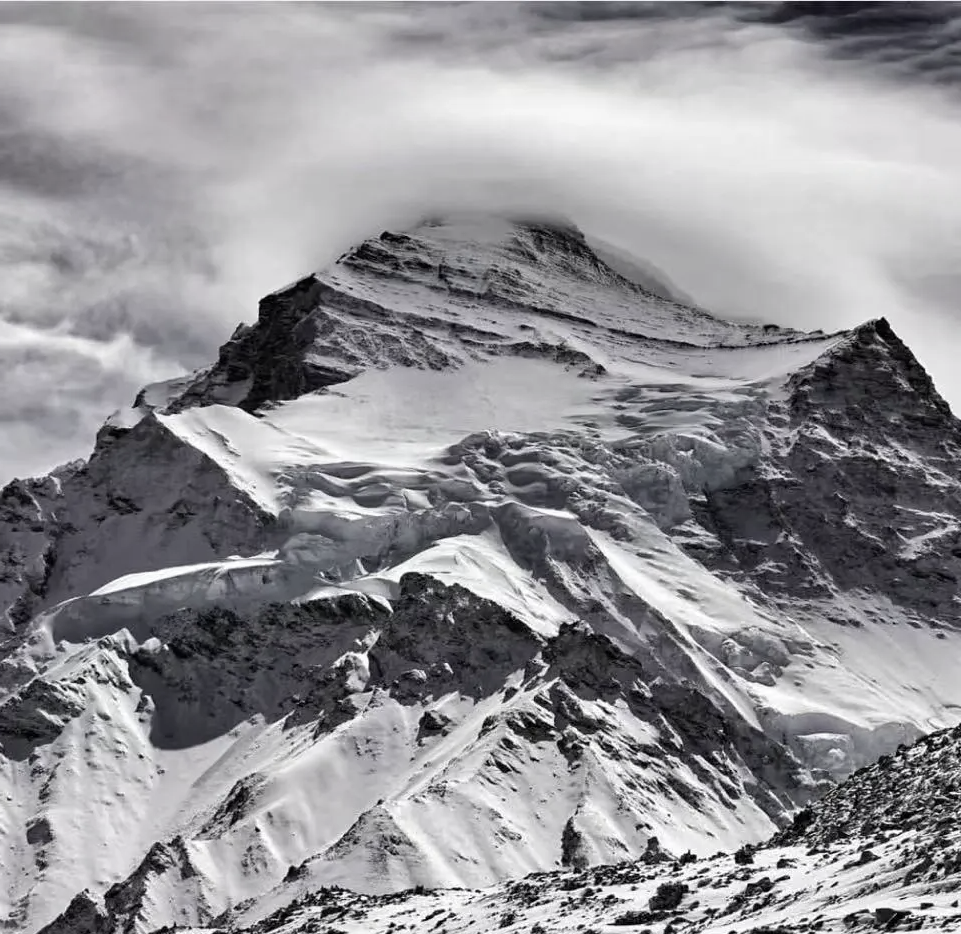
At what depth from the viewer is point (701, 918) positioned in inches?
4146

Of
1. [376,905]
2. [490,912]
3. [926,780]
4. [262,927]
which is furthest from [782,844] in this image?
[262,927]

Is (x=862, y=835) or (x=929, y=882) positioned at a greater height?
(x=929, y=882)

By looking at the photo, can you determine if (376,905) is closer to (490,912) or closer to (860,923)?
(490,912)

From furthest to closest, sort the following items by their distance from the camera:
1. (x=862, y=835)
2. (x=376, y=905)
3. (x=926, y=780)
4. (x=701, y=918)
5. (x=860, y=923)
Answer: (x=376, y=905), (x=926, y=780), (x=862, y=835), (x=701, y=918), (x=860, y=923)

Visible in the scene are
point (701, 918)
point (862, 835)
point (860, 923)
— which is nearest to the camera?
point (860, 923)

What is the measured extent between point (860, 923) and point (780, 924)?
6.09m

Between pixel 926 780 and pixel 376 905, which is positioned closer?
pixel 926 780

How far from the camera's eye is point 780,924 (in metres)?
93.1

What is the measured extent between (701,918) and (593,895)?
20.2 meters

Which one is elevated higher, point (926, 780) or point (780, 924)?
point (780, 924)

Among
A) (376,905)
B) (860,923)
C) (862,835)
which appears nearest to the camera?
(860,923)

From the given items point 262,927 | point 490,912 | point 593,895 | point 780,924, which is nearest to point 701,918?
point 780,924

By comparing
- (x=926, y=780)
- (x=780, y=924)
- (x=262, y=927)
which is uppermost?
(x=780, y=924)

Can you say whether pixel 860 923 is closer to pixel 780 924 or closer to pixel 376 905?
pixel 780 924
